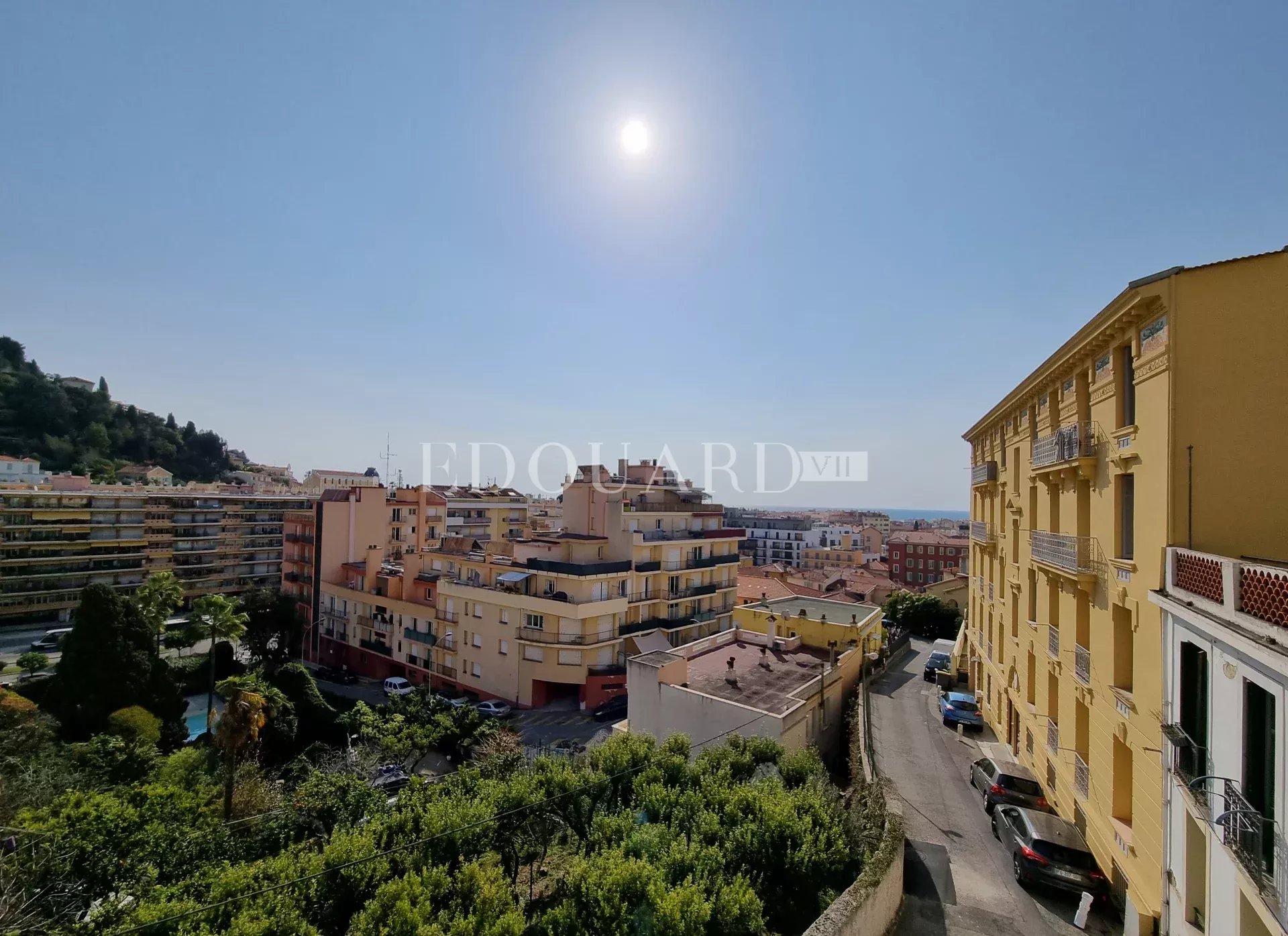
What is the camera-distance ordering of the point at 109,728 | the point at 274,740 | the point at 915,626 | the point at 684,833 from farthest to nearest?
1. the point at 915,626
2. the point at 274,740
3. the point at 109,728
4. the point at 684,833

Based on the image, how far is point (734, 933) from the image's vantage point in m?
9.21

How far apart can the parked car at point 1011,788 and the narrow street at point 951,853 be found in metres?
0.57

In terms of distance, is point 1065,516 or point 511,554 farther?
point 511,554

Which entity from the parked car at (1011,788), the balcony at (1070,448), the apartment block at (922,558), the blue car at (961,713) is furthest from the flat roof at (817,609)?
the apartment block at (922,558)

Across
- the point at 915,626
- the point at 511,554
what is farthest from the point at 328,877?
the point at 915,626

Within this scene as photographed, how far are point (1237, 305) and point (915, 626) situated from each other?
37822mm

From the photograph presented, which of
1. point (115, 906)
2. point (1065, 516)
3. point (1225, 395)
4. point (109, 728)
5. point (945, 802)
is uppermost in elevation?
point (1225, 395)

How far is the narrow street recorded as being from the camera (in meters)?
11.2

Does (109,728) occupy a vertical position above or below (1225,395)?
below

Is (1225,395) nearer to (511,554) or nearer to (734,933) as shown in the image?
(734,933)

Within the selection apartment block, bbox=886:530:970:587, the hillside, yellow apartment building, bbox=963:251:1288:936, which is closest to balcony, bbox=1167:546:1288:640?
yellow apartment building, bbox=963:251:1288:936

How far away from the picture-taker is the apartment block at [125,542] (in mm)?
53906

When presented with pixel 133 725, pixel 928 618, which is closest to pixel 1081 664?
pixel 928 618

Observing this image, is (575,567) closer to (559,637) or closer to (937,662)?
(559,637)
